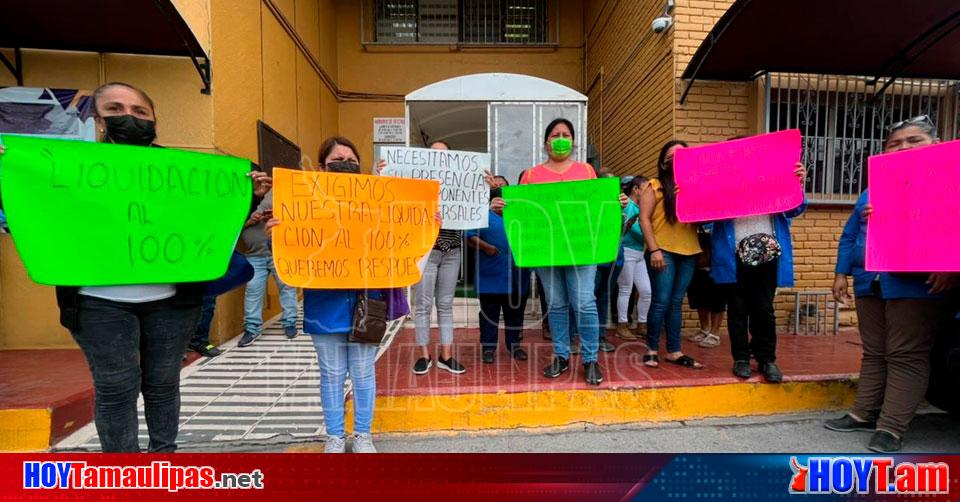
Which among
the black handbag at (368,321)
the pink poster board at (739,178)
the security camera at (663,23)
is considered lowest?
the black handbag at (368,321)

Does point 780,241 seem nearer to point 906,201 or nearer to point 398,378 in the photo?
point 906,201

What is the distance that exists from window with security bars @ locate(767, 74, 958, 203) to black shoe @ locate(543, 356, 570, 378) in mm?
3736

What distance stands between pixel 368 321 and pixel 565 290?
1.49 metres

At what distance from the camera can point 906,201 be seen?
2.53 m

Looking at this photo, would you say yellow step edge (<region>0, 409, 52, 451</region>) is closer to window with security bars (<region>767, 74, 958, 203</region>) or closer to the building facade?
the building facade

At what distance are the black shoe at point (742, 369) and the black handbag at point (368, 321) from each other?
255 cm

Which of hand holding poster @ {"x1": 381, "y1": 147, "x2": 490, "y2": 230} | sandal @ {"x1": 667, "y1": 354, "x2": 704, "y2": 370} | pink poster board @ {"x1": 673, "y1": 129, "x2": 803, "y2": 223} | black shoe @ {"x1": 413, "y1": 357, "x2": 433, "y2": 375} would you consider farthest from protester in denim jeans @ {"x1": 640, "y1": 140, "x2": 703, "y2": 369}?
black shoe @ {"x1": 413, "y1": 357, "x2": 433, "y2": 375}

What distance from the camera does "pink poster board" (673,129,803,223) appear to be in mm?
3025

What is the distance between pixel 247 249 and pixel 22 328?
215 cm

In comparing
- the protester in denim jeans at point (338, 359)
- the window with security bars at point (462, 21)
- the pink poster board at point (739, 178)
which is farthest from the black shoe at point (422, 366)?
the window with security bars at point (462, 21)

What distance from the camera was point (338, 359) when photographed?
2.28 meters

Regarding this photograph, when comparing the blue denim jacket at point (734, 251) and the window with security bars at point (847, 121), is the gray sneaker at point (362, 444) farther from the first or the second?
the window with security bars at point (847, 121)

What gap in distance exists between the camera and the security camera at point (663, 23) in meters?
4.87

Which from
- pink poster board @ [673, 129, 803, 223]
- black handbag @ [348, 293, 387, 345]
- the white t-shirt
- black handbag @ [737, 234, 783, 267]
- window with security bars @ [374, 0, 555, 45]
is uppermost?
window with security bars @ [374, 0, 555, 45]
